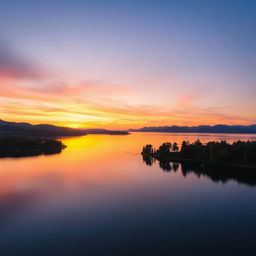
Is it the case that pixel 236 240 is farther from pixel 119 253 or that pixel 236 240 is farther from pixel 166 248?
pixel 119 253

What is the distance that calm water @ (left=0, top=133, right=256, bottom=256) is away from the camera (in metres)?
14.3

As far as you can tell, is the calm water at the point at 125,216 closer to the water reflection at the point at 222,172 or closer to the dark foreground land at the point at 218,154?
the water reflection at the point at 222,172

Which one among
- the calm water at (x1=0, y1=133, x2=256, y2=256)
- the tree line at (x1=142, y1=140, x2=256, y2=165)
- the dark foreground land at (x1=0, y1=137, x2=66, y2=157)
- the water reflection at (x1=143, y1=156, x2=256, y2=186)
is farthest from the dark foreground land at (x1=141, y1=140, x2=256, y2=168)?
the dark foreground land at (x1=0, y1=137, x2=66, y2=157)

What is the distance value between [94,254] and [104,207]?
27.1 ft

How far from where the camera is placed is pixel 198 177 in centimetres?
3744

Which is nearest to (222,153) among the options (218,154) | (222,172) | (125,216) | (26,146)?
(218,154)

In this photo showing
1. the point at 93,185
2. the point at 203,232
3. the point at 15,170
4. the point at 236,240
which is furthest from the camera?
the point at 15,170

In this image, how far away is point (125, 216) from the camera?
63.4 ft

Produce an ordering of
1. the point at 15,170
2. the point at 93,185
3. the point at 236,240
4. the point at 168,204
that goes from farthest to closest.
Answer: the point at 15,170 < the point at 93,185 < the point at 168,204 < the point at 236,240

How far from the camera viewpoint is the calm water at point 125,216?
14281 millimetres

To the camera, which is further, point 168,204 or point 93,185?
point 93,185

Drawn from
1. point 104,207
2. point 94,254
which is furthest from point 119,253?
point 104,207

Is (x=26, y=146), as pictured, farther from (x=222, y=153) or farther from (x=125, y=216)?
(x=125, y=216)

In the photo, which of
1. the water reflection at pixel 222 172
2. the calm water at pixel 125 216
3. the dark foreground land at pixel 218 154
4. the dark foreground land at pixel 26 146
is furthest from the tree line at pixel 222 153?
the dark foreground land at pixel 26 146
